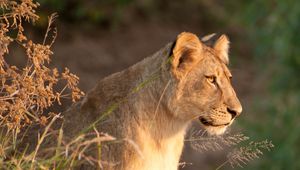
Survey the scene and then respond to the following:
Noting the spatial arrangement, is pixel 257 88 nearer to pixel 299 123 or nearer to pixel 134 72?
pixel 299 123

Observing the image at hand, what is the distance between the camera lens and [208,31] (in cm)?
1802

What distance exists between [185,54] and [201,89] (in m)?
0.25

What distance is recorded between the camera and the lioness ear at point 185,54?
6.52 meters

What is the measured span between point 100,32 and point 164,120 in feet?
36.4

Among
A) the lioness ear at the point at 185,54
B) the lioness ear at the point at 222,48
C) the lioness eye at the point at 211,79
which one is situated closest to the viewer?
the lioness ear at the point at 185,54

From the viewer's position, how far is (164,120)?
668cm

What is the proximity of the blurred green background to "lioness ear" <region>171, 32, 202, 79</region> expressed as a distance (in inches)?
247

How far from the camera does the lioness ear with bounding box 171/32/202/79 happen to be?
6516 mm

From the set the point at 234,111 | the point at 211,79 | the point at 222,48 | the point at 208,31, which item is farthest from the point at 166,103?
the point at 208,31

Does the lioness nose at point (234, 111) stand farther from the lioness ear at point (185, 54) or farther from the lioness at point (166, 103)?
the lioness ear at point (185, 54)

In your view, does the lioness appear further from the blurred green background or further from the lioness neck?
the blurred green background

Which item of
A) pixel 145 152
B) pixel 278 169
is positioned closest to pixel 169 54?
pixel 145 152

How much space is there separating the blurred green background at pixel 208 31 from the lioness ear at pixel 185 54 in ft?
20.6

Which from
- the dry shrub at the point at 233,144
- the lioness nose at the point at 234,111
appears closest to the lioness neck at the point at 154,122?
the dry shrub at the point at 233,144
